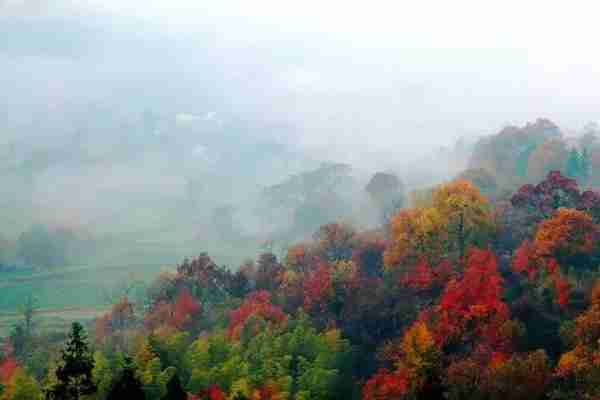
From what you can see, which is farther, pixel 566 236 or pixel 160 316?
pixel 160 316

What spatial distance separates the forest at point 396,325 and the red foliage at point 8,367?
17.3 inches

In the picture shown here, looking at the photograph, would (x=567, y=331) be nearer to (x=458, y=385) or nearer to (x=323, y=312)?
(x=458, y=385)

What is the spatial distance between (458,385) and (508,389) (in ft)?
16.3

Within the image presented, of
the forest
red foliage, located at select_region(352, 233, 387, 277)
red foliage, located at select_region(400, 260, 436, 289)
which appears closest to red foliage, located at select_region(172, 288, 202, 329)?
the forest

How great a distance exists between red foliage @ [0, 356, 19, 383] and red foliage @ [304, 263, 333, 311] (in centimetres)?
3971

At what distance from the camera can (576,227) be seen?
282 ft

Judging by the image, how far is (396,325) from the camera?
88.1m

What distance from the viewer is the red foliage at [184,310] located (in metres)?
111

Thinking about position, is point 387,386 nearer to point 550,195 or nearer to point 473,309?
point 473,309

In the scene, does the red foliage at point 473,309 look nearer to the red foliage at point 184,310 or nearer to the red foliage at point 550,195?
the red foliage at point 550,195

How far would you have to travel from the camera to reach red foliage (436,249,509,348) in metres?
73.6

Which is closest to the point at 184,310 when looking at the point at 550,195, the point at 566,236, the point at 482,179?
the point at 550,195

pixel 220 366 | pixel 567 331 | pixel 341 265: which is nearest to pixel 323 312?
pixel 341 265

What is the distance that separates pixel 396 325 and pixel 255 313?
2045 centimetres
